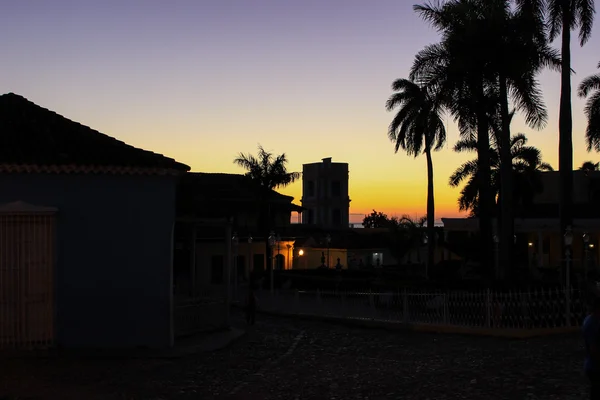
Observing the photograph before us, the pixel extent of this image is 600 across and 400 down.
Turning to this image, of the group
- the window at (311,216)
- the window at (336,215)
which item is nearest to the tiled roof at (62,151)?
the window at (336,215)

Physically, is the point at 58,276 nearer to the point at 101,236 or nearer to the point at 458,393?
the point at 101,236

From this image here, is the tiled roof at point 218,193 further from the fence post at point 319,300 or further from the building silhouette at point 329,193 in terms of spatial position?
the building silhouette at point 329,193

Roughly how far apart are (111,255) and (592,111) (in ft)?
85.1

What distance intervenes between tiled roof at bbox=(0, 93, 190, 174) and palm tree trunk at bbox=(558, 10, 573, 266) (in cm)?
1474

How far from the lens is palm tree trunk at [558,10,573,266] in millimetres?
23328

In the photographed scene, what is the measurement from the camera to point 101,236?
13852 mm

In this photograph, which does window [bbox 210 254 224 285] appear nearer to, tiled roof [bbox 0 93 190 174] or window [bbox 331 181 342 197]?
tiled roof [bbox 0 93 190 174]

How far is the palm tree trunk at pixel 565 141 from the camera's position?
76.5 feet

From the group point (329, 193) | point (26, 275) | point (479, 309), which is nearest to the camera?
point (26, 275)

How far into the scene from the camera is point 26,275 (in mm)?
13375

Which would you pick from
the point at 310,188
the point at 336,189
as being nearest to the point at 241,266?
the point at 336,189

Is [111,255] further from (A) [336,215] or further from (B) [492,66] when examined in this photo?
(A) [336,215]

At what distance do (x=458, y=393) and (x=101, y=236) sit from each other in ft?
25.7

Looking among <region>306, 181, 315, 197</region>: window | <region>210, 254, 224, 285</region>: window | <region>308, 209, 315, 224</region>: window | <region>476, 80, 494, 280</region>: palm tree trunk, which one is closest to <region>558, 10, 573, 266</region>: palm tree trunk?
<region>476, 80, 494, 280</region>: palm tree trunk
